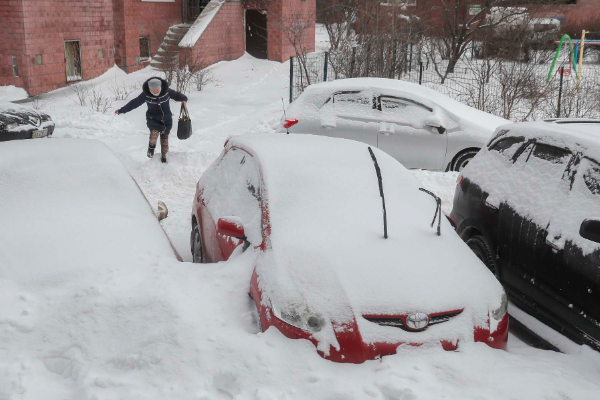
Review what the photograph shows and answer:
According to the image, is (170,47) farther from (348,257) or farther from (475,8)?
(348,257)

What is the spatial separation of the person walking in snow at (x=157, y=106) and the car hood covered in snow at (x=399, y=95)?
194cm

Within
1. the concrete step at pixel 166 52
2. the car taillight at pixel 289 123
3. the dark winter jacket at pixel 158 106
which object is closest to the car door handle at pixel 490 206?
the car taillight at pixel 289 123

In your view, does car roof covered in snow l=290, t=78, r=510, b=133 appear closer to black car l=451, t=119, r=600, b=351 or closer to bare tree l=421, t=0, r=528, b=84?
black car l=451, t=119, r=600, b=351

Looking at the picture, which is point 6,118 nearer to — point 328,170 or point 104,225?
point 104,225

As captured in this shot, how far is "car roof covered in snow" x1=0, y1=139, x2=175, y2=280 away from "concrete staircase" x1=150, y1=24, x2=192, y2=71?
1346 cm

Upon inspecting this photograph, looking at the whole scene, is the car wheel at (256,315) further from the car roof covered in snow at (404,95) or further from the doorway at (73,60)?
the doorway at (73,60)

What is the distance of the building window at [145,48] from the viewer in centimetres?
2077

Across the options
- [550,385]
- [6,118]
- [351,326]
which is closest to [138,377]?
[351,326]

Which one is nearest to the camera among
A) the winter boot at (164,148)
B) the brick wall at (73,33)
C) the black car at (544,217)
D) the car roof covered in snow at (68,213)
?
the black car at (544,217)

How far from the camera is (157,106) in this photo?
1002cm

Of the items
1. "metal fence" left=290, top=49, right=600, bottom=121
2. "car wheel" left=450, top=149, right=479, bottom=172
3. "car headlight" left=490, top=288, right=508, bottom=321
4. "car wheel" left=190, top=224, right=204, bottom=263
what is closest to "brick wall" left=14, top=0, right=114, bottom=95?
"metal fence" left=290, top=49, right=600, bottom=121

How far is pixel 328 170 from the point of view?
511 centimetres

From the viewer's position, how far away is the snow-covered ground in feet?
12.0

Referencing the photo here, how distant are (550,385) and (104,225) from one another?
3.35 m
